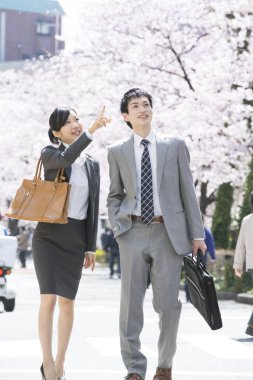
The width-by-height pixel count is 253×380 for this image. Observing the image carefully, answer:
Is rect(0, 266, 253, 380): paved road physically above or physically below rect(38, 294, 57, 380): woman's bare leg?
below

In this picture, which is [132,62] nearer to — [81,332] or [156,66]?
[156,66]

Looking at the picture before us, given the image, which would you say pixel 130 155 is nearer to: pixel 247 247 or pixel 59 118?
pixel 59 118

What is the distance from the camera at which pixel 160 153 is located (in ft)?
22.7

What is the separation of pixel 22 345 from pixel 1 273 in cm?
431

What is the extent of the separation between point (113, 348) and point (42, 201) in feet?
10.9

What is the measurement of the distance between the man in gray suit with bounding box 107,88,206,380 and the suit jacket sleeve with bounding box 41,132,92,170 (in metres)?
0.26

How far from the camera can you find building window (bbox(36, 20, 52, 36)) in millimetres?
106625

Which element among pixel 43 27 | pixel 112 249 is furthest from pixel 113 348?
pixel 43 27

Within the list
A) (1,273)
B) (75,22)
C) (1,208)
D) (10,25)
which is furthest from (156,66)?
(10,25)

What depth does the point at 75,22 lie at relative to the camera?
34812 millimetres

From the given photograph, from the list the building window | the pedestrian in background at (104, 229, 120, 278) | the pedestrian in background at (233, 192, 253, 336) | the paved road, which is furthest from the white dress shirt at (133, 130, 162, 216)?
the building window

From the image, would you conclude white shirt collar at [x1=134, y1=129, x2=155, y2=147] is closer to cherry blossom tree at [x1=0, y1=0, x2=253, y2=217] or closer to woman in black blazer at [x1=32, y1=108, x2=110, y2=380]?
woman in black blazer at [x1=32, y1=108, x2=110, y2=380]

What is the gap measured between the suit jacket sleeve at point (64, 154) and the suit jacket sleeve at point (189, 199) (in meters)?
0.58

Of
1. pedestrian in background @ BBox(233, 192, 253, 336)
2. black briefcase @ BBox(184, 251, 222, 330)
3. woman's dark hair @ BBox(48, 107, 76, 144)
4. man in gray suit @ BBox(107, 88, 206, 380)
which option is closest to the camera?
black briefcase @ BBox(184, 251, 222, 330)
